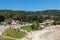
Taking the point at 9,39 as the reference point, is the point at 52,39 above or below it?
below

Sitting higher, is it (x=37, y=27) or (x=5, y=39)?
(x=5, y=39)

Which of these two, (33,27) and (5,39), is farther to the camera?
(33,27)

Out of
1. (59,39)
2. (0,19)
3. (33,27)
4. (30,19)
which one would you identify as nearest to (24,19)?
(30,19)

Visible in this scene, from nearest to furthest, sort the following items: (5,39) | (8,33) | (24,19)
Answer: (5,39), (8,33), (24,19)

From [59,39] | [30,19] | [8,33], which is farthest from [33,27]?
[30,19]

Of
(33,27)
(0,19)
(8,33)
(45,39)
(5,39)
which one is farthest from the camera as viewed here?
(0,19)

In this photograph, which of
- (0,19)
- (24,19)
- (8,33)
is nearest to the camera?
(8,33)

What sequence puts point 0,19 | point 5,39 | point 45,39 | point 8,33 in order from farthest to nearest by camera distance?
point 0,19, point 45,39, point 8,33, point 5,39

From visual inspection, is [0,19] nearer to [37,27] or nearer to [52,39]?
[37,27]

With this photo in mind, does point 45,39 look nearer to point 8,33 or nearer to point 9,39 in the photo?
point 8,33
